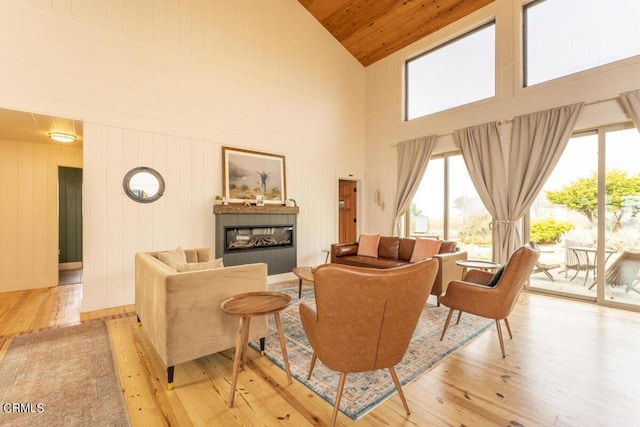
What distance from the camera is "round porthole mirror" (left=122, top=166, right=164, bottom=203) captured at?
419 cm

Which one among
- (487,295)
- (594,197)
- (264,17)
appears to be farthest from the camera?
(264,17)

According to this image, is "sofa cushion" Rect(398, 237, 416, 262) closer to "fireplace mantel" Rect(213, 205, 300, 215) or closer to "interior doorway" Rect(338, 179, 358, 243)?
"fireplace mantel" Rect(213, 205, 300, 215)

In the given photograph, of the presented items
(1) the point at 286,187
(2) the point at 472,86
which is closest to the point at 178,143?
(1) the point at 286,187

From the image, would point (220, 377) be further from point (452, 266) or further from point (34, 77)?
point (34, 77)

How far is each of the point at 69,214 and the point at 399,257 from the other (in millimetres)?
7563

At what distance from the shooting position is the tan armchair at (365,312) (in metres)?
1.57

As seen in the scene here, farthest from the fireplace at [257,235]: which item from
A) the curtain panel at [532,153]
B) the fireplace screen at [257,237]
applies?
the curtain panel at [532,153]

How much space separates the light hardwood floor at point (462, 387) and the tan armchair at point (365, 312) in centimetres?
42

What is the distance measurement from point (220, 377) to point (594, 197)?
5.48 metres

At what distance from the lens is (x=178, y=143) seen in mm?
4625

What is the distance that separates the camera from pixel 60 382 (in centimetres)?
215

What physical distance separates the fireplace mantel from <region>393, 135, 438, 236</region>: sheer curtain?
2.39 m

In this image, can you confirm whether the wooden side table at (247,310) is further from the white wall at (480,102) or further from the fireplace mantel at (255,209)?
the white wall at (480,102)

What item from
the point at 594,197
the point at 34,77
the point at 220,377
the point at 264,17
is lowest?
the point at 220,377
